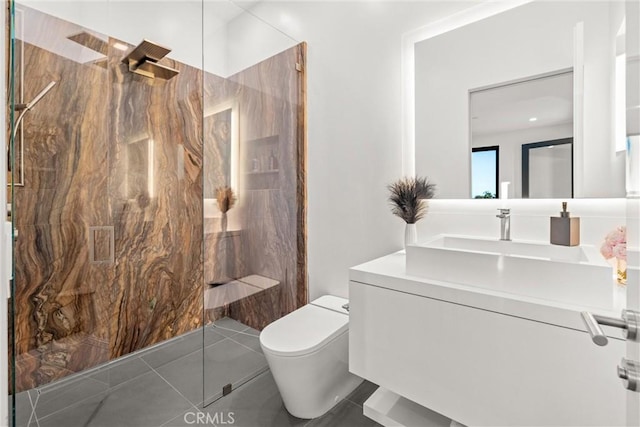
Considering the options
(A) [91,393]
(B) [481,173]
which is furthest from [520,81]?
(A) [91,393]

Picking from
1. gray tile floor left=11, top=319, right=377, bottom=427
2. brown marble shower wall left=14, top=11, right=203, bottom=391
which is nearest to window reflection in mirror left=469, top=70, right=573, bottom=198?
gray tile floor left=11, top=319, right=377, bottom=427

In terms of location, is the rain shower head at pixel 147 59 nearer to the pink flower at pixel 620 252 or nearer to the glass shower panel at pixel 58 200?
the glass shower panel at pixel 58 200

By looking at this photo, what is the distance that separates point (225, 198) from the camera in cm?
191

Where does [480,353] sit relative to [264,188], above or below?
below

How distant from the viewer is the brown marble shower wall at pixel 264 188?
191cm

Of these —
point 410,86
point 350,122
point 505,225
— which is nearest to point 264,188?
point 350,122

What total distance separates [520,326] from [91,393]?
206 centimetres

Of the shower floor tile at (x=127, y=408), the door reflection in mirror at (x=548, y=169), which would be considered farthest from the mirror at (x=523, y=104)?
the shower floor tile at (x=127, y=408)

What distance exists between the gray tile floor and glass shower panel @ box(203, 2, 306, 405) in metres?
0.01

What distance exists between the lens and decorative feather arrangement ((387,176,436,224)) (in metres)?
1.63

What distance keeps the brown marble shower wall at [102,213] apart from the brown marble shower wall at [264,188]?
0.44m

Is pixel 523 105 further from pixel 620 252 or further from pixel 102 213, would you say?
pixel 102 213

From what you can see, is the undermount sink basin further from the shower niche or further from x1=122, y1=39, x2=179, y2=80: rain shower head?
x1=122, y1=39, x2=179, y2=80: rain shower head

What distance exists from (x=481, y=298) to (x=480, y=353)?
180 millimetres
